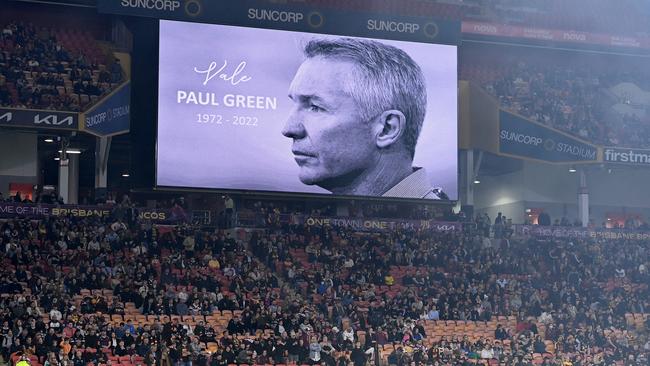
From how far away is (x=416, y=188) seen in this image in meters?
47.3

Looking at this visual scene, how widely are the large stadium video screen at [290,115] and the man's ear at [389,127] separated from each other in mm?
33

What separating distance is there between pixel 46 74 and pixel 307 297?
39.9ft

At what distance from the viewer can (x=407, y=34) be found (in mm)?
48000

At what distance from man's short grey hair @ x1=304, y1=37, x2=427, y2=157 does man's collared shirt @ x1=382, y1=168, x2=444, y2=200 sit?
760 mm

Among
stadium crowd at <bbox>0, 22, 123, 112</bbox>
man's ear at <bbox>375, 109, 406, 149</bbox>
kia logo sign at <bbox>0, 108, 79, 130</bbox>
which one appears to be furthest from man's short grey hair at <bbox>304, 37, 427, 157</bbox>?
kia logo sign at <bbox>0, 108, 79, 130</bbox>

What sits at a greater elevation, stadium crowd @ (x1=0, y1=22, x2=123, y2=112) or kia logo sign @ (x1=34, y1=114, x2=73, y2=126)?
stadium crowd @ (x1=0, y1=22, x2=123, y2=112)

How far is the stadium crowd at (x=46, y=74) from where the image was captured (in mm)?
45188

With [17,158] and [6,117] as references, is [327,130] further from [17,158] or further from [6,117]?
[17,158]

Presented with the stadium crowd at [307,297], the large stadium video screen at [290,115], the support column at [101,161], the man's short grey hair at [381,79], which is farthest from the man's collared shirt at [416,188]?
the support column at [101,161]

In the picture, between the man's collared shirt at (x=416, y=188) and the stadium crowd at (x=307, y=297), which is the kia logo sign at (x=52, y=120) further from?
the man's collared shirt at (x=416, y=188)

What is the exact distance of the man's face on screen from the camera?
46188mm

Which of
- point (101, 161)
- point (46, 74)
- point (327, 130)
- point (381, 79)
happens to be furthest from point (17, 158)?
point (381, 79)

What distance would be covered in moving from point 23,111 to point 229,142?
6560mm

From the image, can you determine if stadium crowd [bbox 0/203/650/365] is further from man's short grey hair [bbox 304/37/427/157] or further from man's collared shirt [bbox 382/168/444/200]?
man's short grey hair [bbox 304/37/427/157]
